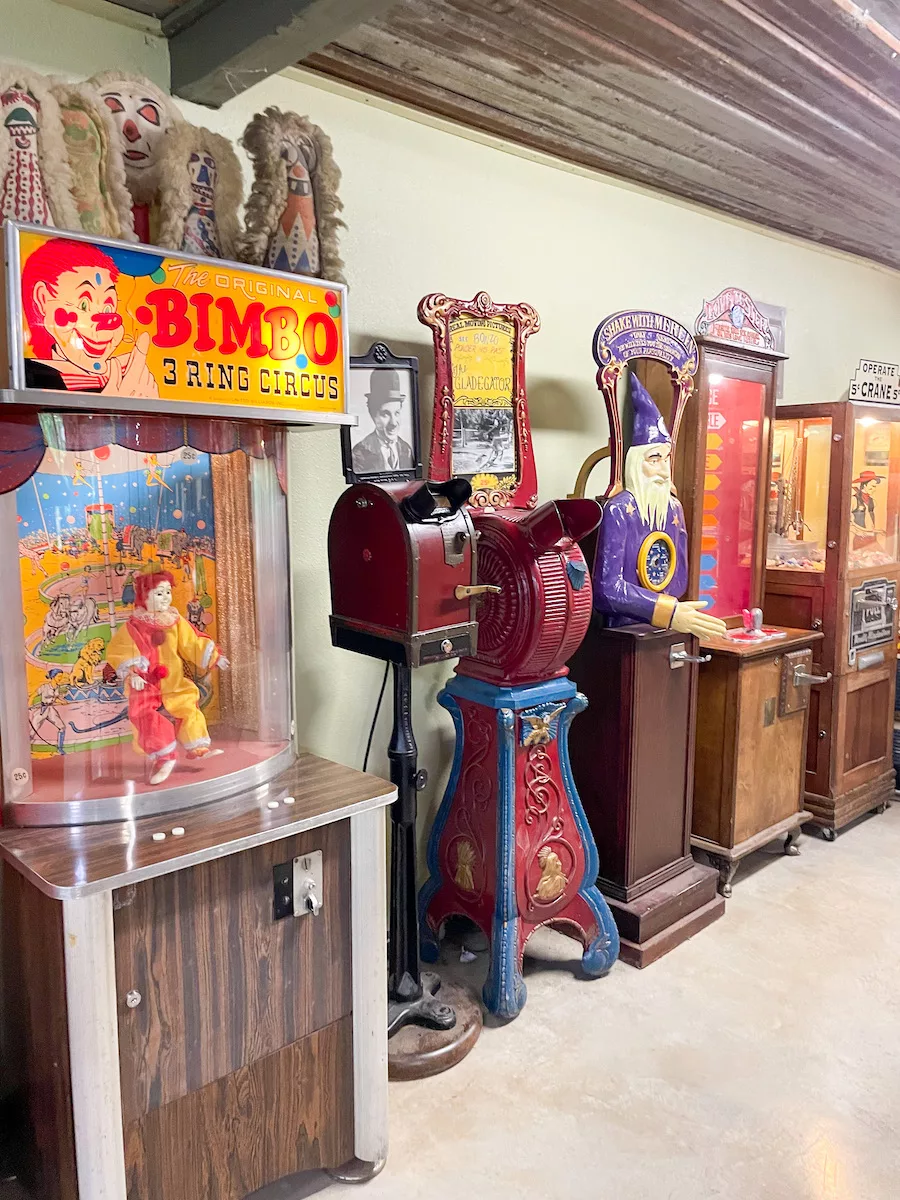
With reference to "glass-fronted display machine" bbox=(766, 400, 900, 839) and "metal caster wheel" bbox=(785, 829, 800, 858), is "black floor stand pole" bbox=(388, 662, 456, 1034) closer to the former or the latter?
"metal caster wheel" bbox=(785, 829, 800, 858)

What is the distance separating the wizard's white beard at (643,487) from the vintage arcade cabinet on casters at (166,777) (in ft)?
4.04

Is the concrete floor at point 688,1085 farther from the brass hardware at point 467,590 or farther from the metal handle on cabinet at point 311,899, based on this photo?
the brass hardware at point 467,590

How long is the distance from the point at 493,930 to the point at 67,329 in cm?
195

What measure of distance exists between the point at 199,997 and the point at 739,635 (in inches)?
103

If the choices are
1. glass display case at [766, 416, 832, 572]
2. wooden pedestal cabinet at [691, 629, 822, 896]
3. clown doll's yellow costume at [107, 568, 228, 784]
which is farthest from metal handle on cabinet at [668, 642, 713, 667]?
clown doll's yellow costume at [107, 568, 228, 784]

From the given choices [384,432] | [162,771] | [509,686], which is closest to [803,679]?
[509,686]

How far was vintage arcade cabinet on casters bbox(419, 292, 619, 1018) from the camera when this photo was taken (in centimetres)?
253

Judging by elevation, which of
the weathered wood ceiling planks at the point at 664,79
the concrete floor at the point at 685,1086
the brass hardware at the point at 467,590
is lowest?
the concrete floor at the point at 685,1086

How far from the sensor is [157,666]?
189 cm

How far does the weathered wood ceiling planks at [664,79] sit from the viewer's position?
93.2 inches

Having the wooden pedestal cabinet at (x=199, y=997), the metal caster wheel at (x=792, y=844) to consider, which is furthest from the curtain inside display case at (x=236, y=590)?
the metal caster wheel at (x=792, y=844)

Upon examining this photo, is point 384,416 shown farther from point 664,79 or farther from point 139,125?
point 664,79

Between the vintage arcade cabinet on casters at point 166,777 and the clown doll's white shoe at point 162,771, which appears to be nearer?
the vintage arcade cabinet on casters at point 166,777

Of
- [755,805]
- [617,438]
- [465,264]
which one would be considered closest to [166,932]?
[617,438]
